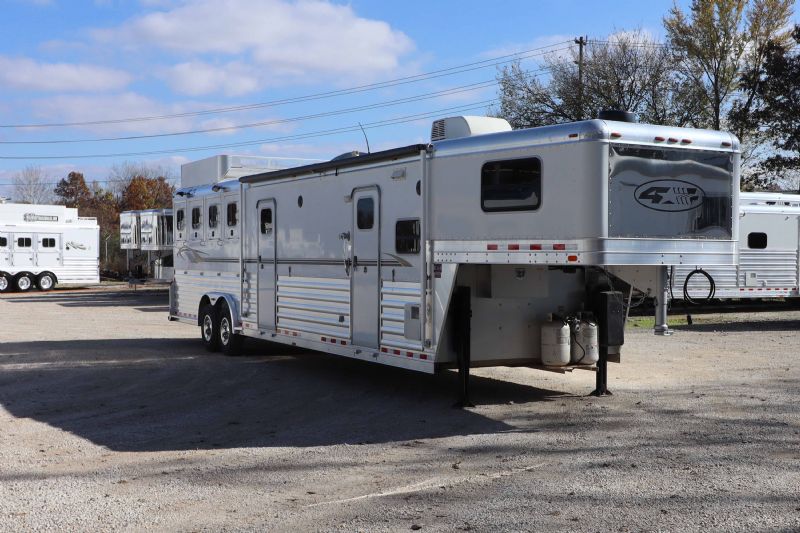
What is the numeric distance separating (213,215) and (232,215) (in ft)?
2.60

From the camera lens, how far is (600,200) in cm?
795

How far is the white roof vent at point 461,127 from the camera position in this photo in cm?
938

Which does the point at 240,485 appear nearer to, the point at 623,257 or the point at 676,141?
the point at 623,257

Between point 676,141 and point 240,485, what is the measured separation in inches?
197

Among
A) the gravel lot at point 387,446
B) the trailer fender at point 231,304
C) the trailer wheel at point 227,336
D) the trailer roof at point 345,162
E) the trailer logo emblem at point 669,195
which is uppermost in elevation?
the trailer roof at point 345,162

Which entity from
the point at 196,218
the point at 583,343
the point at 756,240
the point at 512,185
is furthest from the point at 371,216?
the point at 756,240

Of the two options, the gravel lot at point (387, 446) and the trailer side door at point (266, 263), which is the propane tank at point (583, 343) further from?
the trailer side door at point (266, 263)

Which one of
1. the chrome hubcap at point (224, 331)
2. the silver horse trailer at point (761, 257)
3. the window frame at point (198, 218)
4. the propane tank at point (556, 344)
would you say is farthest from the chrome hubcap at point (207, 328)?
the silver horse trailer at point (761, 257)

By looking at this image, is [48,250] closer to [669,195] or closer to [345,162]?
[345,162]

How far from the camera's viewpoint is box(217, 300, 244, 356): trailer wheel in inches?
538

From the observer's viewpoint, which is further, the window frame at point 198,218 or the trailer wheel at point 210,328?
the window frame at point 198,218

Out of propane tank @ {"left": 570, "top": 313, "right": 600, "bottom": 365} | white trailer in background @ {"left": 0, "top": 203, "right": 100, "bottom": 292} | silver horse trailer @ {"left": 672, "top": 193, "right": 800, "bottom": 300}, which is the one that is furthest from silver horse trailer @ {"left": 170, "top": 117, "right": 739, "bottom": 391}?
white trailer in background @ {"left": 0, "top": 203, "right": 100, "bottom": 292}

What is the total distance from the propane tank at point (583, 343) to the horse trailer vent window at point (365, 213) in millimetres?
2484

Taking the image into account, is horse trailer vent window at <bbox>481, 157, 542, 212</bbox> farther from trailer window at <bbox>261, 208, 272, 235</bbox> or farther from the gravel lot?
trailer window at <bbox>261, 208, 272, 235</bbox>
